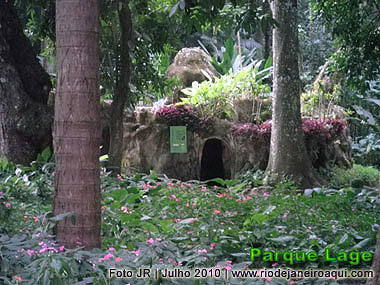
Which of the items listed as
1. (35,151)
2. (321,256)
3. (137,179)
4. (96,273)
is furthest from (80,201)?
(35,151)

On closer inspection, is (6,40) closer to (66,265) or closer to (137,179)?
(137,179)

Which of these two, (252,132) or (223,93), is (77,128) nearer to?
(252,132)

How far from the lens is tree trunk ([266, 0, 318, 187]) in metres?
8.15

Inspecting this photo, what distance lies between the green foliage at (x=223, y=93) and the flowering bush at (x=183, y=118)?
0.18 meters

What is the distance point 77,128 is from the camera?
97.7 inches

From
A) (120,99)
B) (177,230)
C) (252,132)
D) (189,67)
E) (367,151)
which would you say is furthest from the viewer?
(367,151)

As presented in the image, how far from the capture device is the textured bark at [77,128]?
8.09 feet

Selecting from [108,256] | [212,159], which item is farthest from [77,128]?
[212,159]

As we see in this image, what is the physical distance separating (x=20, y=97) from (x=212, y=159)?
17.7 ft

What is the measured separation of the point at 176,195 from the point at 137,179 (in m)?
1.14

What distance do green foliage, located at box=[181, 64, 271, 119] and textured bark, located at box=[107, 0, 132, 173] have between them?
348 centimetres

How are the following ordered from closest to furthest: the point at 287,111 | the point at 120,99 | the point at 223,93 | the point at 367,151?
the point at 120,99, the point at 287,111, the point at 223,93, the point at 367,151

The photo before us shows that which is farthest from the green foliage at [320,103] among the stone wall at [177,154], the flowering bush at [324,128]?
the stone wall at [177,154]

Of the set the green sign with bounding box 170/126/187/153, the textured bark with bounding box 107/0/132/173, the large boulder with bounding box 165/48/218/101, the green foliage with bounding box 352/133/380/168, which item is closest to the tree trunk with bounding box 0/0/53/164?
the textured bark with bounding box 107/0/132/173
